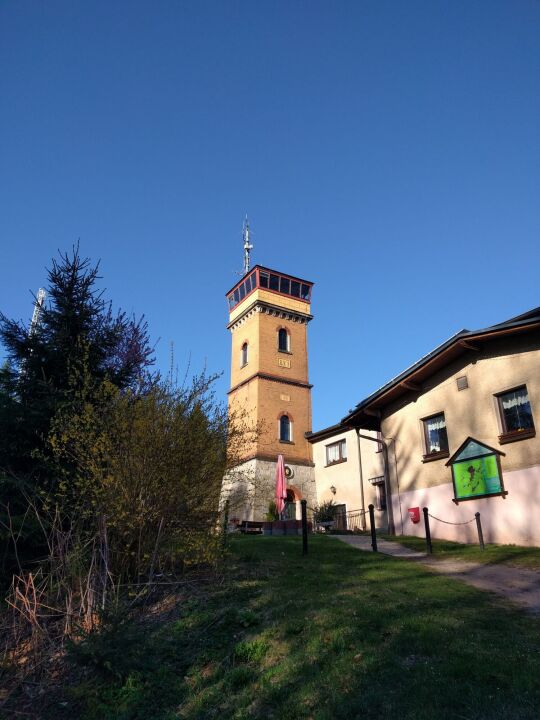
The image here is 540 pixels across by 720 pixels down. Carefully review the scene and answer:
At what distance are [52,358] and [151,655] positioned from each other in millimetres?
6753

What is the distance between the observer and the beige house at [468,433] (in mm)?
13672

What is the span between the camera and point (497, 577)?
9320mm

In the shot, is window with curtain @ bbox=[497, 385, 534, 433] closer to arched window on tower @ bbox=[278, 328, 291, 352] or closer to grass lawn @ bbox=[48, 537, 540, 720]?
grass lawn @ bbox=[48, 537, 540, 720]

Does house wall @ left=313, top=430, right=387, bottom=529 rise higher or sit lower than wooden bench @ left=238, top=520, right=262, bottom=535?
higher

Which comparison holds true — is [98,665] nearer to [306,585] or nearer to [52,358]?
[306,585]

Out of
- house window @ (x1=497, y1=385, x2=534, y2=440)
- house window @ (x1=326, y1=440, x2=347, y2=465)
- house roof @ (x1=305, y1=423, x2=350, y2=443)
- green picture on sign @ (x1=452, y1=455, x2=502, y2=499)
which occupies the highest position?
house roof @ (x1=305, y1=423, x2=350, y2=443)

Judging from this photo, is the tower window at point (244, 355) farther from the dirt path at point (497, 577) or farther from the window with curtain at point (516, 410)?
the dirt path at point (497, 577)

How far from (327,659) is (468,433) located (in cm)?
1114

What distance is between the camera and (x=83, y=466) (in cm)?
887

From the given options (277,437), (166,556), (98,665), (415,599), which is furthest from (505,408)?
(277,437)

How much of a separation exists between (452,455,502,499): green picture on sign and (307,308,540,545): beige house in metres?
0.03

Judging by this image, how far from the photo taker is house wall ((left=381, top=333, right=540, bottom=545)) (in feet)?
44.4

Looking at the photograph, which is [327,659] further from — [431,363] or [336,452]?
[336,452]

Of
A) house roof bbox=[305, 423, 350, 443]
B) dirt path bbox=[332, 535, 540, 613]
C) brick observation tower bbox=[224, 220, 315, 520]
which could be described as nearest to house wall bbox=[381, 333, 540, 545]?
dirt path bbox=[332, 535, 540, 613]
